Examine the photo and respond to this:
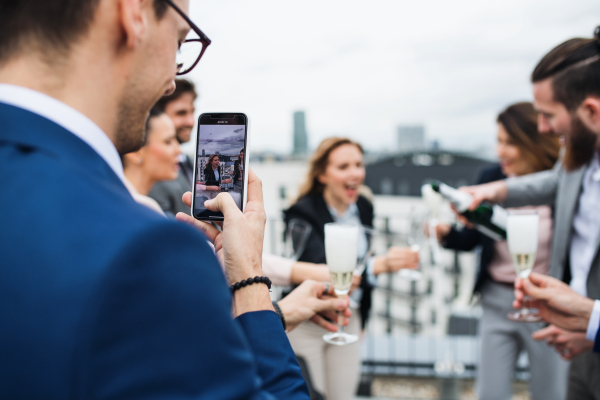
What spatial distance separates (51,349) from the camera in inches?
17.7

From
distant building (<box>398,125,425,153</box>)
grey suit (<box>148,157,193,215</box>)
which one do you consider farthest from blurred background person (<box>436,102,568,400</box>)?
distant building (<box>398,125,425,153</box>)

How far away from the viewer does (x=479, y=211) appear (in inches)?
104

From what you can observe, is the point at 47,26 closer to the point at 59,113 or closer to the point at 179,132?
the point at 59,113

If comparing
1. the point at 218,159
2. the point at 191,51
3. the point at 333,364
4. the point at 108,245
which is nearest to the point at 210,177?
the point at 218,159

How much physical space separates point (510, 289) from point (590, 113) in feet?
4.24

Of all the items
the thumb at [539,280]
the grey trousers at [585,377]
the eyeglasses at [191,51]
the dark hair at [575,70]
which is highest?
the dark hair at [575,70]

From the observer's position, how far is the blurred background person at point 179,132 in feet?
9.34

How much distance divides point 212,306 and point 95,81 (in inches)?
14.9

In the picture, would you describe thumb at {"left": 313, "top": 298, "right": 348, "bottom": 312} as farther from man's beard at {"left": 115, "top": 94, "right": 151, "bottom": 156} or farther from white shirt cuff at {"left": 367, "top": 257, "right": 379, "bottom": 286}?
white shirt cuff at {"left": 367, "top": 257, "right": 379, "bottom": 286}

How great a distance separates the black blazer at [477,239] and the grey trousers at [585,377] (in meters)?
0.91

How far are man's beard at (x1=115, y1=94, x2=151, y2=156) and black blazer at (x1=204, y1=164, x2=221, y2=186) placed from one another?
1.36 feet

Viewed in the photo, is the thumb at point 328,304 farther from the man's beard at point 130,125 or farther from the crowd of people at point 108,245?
the man's beard at point 130,125

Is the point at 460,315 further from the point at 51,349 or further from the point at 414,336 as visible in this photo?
the point at 51,349

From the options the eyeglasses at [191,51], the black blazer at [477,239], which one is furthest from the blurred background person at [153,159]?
the black blazer at [477,239]
